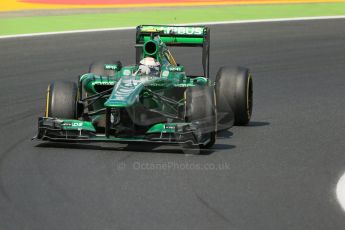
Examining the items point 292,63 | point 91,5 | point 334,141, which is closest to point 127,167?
point 334,141

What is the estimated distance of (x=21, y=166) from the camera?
1042 cm

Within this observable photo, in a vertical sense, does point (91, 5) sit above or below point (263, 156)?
above

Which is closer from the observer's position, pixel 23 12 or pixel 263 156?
pixel 263 156

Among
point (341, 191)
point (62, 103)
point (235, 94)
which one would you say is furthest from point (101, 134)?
point (341, 191)

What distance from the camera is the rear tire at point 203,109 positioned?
11258mm

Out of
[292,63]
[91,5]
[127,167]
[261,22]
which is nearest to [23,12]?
[91,5]

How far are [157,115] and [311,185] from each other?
2955 mm

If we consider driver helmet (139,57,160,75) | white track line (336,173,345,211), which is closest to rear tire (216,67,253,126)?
driver helmet (139,57,160,75)

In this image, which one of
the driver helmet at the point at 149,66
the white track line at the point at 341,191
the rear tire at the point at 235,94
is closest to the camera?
the white track line at the point at 341,191

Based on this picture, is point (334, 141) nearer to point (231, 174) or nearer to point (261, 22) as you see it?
point (231, 174)

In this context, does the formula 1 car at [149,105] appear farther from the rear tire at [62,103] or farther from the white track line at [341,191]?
the white track line at [341,191]

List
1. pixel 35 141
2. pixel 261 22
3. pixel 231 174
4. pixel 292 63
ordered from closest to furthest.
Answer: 1. pixel 231 174
2. pixel 35 141
3. pixel 292 63
4. pixel 261 22

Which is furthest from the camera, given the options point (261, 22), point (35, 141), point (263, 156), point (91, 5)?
point (91, 5)

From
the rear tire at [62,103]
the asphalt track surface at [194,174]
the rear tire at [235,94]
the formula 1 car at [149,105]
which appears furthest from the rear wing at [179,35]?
the rear tire at [62,103]
